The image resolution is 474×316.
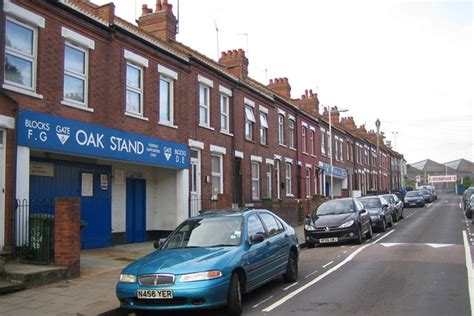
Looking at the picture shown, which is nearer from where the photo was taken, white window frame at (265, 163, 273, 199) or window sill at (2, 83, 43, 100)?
window sill at (2, 83, 43, 100)

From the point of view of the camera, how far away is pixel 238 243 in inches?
330

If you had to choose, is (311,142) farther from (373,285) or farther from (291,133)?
(373,285)

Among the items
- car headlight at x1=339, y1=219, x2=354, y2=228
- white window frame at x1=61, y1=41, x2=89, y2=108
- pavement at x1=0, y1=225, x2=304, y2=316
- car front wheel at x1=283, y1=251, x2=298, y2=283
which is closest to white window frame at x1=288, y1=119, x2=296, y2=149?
car headlight at x1=339, y1=219, x2=354, y2=228

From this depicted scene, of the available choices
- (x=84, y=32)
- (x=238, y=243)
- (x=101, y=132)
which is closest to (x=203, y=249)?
(x=238, y=243)

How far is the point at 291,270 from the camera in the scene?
10.2 meters

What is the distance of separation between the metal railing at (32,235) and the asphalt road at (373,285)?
4123 millimetres

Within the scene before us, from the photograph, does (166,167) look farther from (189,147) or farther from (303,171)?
(303,171)

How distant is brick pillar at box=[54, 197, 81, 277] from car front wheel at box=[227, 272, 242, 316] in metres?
4.16

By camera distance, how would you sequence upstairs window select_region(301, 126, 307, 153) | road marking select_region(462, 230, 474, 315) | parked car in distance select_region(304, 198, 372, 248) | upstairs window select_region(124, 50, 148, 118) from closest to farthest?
road marking select_region(462, 230, 474, 315), upstairs window select_region(124, 50, 148, 118), parked car in distance select_region(304, 198, 372, 248), upstairs window select_region(301, 126, 307, 153)

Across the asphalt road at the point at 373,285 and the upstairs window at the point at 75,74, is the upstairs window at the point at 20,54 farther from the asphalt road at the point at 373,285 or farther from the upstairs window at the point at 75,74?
the asphalt road at the point at 373,285

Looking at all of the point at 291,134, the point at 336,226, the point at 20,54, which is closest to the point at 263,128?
the point at 291,134

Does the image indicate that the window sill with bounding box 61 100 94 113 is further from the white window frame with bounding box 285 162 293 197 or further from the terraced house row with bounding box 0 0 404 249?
the white window frame with bounding box 285 162 293 197

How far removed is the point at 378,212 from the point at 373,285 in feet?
41.8

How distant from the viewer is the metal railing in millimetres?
10523
